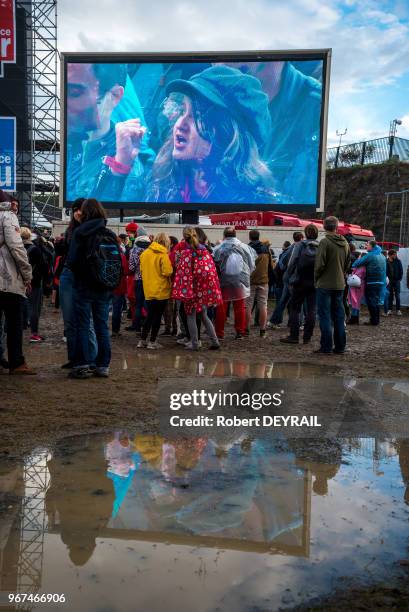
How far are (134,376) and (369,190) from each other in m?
31.4

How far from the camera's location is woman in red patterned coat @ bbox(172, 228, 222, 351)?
9.07 meters

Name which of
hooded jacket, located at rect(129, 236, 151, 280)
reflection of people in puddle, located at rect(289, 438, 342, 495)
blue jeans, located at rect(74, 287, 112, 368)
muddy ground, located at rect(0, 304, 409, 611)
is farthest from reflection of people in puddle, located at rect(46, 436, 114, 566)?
hooded jacket, located at rect(129, 236, 151, 280)

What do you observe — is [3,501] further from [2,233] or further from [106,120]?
[106,120]

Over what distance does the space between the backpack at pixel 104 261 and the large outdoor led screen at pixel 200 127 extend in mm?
18045

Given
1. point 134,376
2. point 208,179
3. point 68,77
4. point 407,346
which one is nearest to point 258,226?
point 208,179

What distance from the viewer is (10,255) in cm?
677

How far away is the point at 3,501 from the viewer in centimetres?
354


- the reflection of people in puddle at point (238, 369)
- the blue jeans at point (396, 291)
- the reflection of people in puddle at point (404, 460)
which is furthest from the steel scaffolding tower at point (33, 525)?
the blue jeans at point (396, 291)

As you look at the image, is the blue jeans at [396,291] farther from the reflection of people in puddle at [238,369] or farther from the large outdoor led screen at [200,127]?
the reflection of people in puddle at [238,369]

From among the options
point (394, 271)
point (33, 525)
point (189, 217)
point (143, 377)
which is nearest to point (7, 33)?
point (189, 217)

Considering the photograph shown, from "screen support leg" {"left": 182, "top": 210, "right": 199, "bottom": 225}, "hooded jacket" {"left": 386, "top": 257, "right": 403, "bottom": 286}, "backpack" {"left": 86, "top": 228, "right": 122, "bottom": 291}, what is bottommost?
"hooded jacket" {"left": 386, "top": 257, "right": 403, "bottom": 286}

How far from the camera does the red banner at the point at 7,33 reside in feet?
92.7

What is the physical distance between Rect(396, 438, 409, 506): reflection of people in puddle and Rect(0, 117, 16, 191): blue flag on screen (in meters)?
24.4

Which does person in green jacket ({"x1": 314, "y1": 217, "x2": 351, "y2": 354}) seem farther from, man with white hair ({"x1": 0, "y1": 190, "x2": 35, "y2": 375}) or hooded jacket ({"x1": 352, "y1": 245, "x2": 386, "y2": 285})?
hooded jacket ({"x1": 352, "y1": 245, "x2": 386, "y2": 285})
